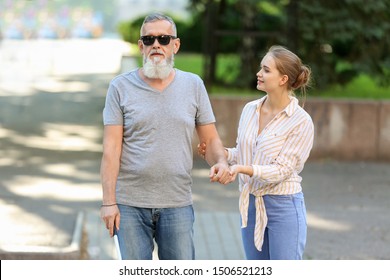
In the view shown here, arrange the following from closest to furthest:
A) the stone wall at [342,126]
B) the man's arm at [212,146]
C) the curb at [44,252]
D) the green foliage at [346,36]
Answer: the man's arm at [212,146], the curb at [44,252], the stone wall at [342,126], the green foliage at [346,36]

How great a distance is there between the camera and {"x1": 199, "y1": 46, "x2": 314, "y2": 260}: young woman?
536 cm

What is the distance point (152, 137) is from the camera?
5.15 meters

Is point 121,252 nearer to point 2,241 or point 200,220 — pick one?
point 2,241

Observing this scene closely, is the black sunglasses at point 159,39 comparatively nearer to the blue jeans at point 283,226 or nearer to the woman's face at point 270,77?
the woman's face at point 270,77

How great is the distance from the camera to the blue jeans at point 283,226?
534 centimetres

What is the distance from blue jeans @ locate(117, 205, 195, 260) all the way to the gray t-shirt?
1.8 inches

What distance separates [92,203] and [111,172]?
572 centimetres

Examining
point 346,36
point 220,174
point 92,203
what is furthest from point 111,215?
point 346,36

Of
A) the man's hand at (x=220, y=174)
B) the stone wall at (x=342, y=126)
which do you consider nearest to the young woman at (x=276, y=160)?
the man's hand at (x=220, y=174)

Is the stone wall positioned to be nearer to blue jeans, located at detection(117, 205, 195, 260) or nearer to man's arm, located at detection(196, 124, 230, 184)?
man's arm, located at detection(196, 124, 230, 184)

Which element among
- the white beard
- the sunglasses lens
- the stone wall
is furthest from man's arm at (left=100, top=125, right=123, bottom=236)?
the stone wall

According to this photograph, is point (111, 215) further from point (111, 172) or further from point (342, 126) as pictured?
point (342, 126)

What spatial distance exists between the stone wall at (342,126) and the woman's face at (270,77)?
26.1 ft
